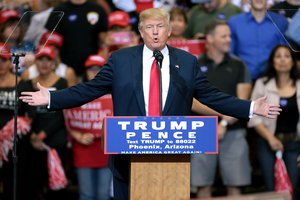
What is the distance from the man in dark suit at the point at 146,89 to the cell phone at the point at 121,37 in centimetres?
327

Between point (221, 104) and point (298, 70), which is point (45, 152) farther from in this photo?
point (221, 104)

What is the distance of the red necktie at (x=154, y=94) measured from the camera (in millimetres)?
6133

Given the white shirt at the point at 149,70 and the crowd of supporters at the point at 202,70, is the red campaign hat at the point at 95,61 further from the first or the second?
the white shirt at the point at 149,70

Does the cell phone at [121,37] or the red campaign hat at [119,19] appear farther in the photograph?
the red campaign hat at [119,19]

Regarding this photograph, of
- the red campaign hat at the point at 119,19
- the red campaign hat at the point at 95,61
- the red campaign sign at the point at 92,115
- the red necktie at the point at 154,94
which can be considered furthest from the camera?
the red campaign hat at the point at 119,19

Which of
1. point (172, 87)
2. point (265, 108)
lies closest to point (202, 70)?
point (265, 108)

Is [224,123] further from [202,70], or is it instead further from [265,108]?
[265,108]

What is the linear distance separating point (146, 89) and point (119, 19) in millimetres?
3687

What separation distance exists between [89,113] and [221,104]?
9.39ft

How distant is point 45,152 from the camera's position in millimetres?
9414

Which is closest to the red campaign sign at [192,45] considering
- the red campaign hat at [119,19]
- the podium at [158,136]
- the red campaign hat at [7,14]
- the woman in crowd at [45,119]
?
the red campaign hat at [119,19]

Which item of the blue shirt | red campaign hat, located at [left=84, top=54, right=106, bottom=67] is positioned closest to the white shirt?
red campaign hat, located at [left=84, top=54, right=106, bottom=67]

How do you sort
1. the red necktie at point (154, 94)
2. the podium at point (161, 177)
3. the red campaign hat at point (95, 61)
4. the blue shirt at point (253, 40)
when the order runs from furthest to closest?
1. the blue shirt at point (253, 40)
2. the red campaign hat at point (95, 61)
3. the red necktie at point (154, 94)
4. the podium at point (161, 177)

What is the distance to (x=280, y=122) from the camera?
9.02 meters
